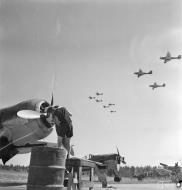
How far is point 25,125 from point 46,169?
9.78m

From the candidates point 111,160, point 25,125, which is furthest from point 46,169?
point 111,160

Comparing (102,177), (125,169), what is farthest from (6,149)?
(125,169)

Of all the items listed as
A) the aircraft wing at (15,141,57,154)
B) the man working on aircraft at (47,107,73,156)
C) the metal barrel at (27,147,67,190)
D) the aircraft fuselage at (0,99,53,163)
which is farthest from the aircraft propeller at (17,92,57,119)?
the metal barrel at (27,147,67,190)

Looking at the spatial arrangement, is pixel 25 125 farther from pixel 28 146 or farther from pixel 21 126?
pixel 28 146

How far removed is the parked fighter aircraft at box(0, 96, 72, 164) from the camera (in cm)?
1814

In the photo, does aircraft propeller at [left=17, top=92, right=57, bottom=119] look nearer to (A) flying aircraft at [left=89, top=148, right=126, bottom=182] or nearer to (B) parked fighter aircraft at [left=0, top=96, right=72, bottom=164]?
(B) parked fighter aircraft at [left=0, top=96, right=72, bottom=164]

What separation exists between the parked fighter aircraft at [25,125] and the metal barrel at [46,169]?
25.0 feet

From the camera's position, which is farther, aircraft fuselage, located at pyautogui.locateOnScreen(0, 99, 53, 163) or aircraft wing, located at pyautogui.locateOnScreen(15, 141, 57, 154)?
aircraft wing, located at pyautogui.locateOnScreen(15, 141, 57, 154)

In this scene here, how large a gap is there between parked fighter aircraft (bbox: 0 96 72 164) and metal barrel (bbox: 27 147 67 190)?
7.61m

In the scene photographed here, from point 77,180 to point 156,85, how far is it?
43.0m

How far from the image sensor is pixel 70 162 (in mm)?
15812

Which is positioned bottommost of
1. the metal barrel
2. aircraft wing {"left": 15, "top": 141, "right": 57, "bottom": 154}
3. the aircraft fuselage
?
the metal barrel

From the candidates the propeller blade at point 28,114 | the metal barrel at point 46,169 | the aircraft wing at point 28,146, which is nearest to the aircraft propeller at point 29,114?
the propeller blade at point 28,114

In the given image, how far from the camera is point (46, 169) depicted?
30.6 feet
